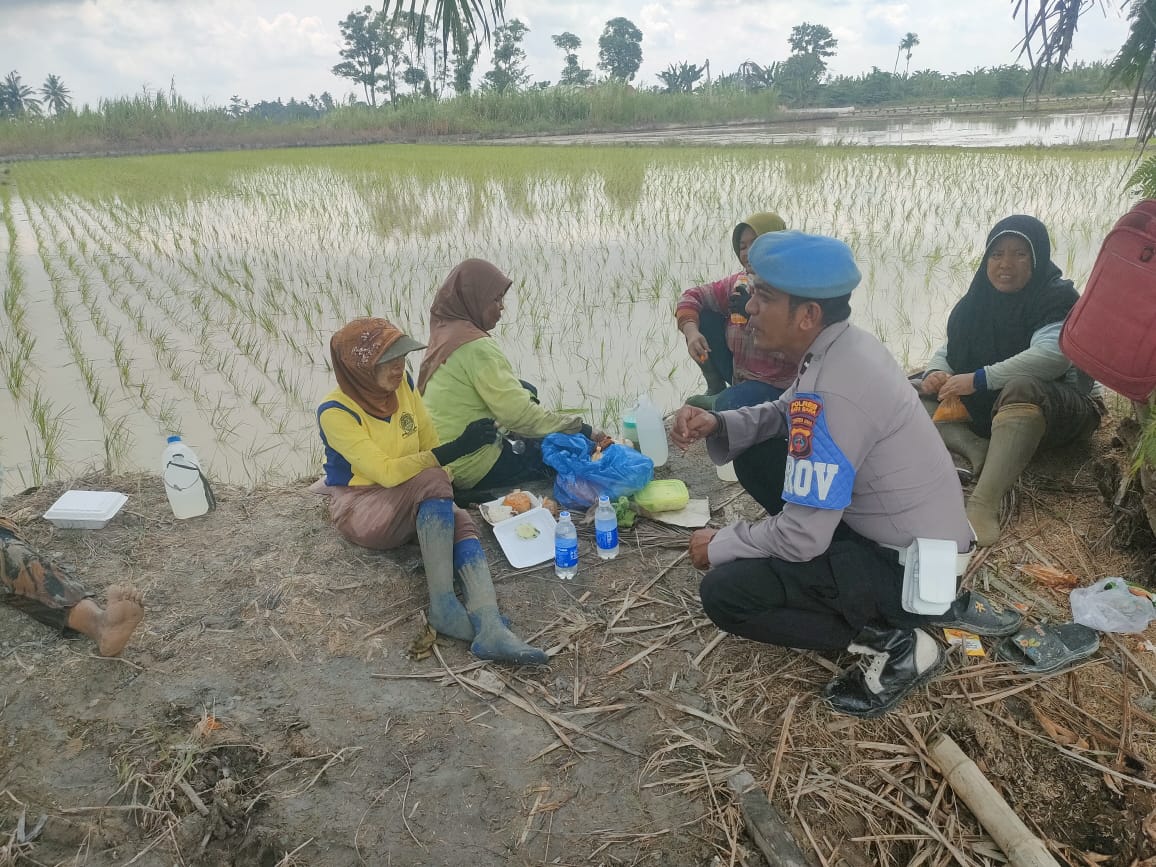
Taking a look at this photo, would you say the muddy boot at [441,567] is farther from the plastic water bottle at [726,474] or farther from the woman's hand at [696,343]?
the woman's hand at [696,343]

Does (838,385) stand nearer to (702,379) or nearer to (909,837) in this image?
(909,837)

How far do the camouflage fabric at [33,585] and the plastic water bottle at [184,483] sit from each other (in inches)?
29.3

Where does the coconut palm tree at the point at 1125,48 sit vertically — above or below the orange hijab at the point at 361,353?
above

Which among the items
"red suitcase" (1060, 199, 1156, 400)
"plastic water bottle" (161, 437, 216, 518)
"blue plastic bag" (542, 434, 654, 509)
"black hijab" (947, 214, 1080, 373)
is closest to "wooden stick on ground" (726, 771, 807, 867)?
"blue plastic bag" (542, 434, 654, 509)

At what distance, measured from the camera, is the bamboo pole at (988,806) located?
63.8 inches

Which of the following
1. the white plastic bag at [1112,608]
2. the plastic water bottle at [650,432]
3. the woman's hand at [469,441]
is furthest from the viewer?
the plastic water bottle at [650,432]

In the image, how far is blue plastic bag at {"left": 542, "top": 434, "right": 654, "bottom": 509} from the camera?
3143 mm

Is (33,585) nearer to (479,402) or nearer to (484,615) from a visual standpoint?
(484,615)

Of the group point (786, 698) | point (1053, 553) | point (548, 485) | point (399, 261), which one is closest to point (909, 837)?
point (786, 698)

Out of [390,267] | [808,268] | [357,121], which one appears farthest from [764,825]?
[357,121]

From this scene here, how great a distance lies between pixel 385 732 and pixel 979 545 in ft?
7.42

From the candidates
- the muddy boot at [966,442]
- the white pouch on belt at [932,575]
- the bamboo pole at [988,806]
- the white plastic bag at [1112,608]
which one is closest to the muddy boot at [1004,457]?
the muddy boot at [966,442]

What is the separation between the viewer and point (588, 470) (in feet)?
10.4

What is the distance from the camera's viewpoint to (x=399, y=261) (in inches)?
265
